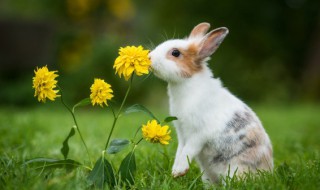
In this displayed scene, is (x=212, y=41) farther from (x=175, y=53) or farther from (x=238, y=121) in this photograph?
(x=238, y=121)

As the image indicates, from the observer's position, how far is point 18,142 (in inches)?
183

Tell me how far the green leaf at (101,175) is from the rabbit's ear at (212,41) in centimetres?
106

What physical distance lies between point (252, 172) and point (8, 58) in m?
10.4

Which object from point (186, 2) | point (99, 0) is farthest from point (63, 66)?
point (186, 2)

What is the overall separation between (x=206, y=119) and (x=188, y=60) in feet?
1.48

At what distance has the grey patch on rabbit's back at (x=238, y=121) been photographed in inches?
125

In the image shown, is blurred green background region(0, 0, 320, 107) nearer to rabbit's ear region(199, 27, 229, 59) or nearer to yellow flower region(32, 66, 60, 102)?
rabbit's ear region(199, 27, 229, 59)

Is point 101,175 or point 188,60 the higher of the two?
point 188,60

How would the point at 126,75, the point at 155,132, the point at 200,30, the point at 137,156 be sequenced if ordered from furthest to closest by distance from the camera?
the point at 137,156
the point at 200,30
the point at 126,75
the point at 155,132

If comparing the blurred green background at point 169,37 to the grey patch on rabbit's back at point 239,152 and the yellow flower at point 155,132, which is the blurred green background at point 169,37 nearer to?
the grey patch on rabbit's back at point 239,152

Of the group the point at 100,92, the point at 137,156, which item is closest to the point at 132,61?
the point at 100,92

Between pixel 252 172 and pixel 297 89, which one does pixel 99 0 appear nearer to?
pixel 297 89

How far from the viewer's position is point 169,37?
12852mm

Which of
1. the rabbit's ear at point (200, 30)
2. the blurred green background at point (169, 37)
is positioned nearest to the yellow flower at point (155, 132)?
the rabbit's ear at point (200, 30)
